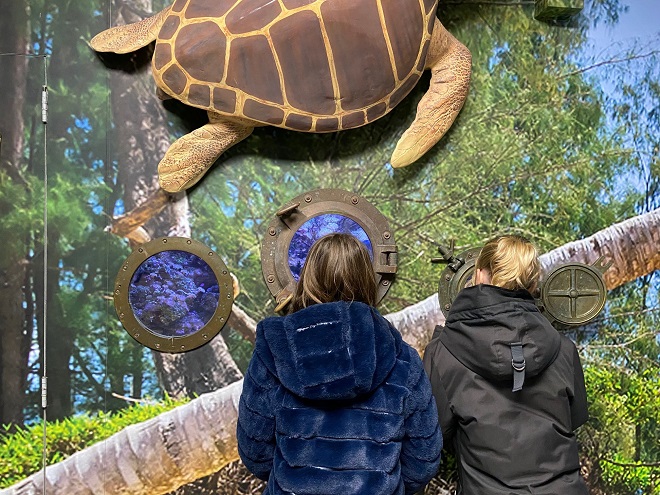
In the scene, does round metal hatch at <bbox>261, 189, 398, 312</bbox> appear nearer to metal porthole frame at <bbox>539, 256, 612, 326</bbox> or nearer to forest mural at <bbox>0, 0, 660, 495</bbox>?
forest mural at <bbox>0, 0, 660, 495</bbox>

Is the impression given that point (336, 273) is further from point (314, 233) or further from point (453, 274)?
point (453, 274)

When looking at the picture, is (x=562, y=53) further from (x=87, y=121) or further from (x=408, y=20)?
(x=87, y=121)

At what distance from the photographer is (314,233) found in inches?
71.4

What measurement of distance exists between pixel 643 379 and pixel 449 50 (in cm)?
123

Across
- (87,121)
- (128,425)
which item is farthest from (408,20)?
(128,425)

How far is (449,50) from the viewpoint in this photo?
5.84 ft

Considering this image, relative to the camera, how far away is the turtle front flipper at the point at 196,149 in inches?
68.6

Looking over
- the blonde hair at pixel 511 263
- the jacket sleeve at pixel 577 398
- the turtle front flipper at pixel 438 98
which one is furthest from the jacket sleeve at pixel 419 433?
the turtle front flipper at pixel 438 98

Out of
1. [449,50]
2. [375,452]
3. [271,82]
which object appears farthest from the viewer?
[449,50]

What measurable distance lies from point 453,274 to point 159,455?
3.50 feet

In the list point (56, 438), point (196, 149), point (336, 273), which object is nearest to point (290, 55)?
point (196, 149)

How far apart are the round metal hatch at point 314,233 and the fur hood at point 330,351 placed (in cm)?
63

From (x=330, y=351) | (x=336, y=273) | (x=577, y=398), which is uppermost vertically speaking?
(x=336, y=273)

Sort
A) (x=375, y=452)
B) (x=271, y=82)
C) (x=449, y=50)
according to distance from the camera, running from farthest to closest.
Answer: (x=449, y=50), (x=271, y=82), (x=375, y=452)
